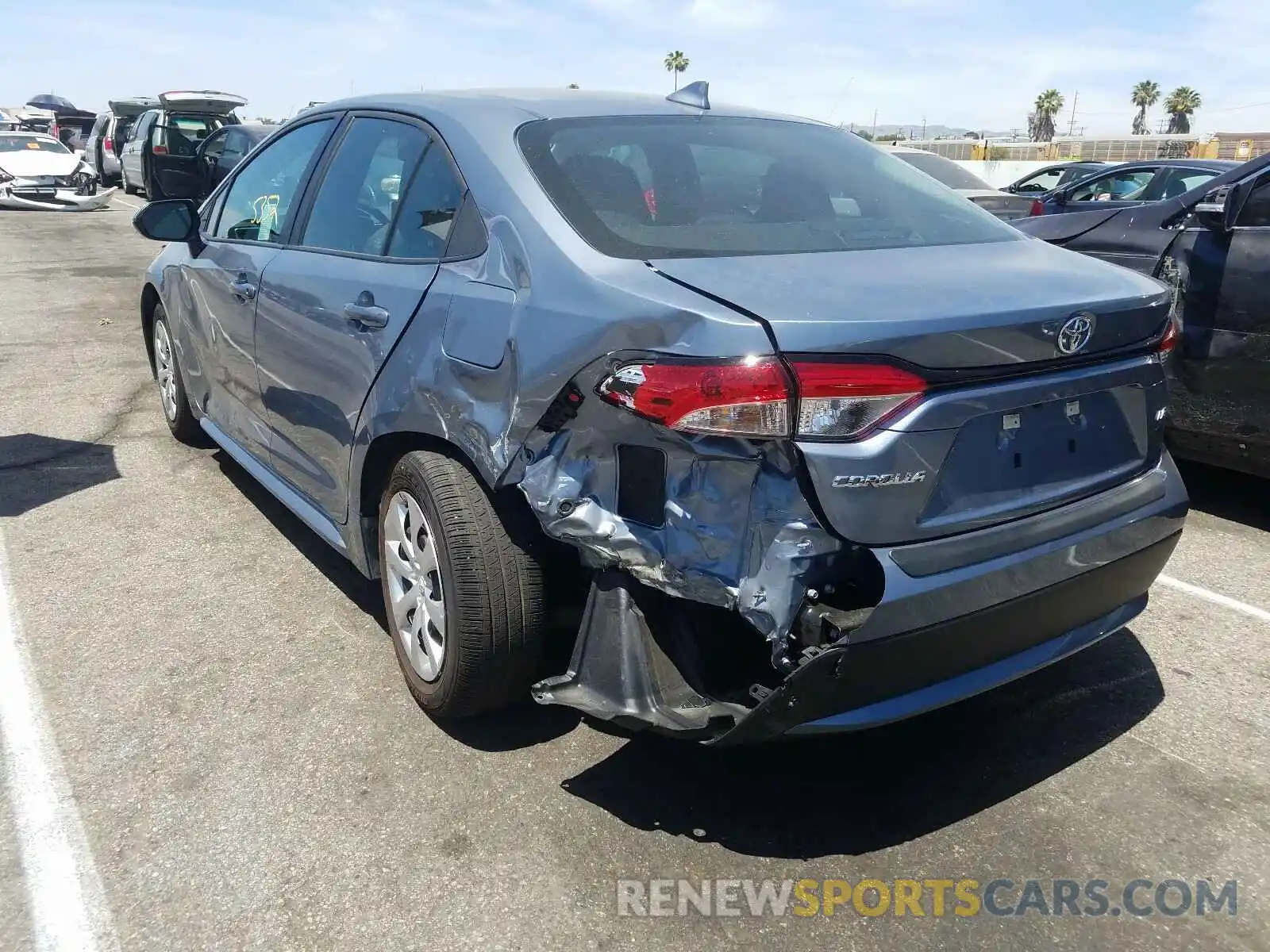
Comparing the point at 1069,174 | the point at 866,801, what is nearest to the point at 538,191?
the point at 866,801

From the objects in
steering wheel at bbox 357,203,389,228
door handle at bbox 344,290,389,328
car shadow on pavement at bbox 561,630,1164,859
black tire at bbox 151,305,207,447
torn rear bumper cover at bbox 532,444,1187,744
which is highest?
steering wheel at bbox 357,203,389,228

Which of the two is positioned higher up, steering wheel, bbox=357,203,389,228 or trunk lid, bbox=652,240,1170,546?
steering wheel, bbox=357,203,389,228

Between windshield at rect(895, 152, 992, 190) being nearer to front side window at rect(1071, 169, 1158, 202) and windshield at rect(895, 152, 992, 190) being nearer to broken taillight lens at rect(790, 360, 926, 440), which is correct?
front side window at rect(1071, 169, 1158, 202)

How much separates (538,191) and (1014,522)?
4.67ft

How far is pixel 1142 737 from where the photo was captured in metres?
3.04

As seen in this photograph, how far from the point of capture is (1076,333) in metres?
2.40

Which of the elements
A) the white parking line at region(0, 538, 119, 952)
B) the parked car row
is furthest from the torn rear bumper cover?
the parked car row

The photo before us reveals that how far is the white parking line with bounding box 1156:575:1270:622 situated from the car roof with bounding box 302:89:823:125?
2.28m

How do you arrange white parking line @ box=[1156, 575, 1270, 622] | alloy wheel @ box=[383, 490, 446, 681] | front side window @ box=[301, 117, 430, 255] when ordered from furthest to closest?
white parking line @ box=[1156, 575, 1270, 622], front side window @ box=[301, 117, 430, 255], alloy wheel @ box=[383, 490, 446, 681]

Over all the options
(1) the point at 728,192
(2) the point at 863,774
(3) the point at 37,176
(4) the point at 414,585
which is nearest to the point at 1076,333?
(1) the point at 728,192

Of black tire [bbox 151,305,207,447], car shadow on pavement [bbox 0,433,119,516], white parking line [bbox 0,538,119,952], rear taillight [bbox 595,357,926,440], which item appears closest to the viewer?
rear taillight [bbox 595,357,926,440]

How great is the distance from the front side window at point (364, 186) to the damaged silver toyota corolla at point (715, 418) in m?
0.02

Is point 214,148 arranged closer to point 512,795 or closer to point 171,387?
point 171,387

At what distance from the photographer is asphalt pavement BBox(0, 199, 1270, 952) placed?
2.33 m
